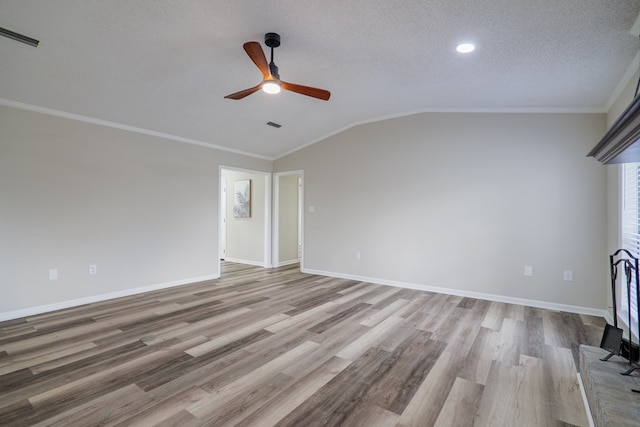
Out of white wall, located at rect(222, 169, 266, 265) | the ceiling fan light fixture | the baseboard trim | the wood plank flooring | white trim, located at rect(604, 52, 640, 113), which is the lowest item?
the wood plank flooring

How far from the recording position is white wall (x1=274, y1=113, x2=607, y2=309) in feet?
12.4

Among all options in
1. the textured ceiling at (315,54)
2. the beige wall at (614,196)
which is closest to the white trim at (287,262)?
the textured ceiling at (315,54)

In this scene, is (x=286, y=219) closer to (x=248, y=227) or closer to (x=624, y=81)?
(x=248, y=227)

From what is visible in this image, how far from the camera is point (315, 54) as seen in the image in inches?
120

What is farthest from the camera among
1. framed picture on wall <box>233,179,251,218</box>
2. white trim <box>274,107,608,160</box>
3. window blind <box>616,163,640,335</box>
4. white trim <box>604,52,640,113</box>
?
framed picture on wall <box>233,179,251,218</box>

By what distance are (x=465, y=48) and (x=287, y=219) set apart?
16.5 feet

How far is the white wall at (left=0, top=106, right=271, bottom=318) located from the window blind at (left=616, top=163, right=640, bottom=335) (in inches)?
222

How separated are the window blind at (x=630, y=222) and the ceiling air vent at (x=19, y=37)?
18.1ft

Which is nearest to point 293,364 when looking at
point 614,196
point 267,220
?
point 614,196

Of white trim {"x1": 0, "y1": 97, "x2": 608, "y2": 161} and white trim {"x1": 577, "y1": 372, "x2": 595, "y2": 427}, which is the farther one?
white trim {"x1": 0, "y1": 97, "x2": 608, "y2": 161}

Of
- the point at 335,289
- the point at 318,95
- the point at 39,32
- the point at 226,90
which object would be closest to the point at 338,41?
the point at 318,95

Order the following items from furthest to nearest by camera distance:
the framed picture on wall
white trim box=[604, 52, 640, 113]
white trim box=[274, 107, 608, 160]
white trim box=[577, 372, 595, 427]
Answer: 1. the framed picture on wall
2. white trim box=[274, 107, 608, 160]
3. white trim box=[604, 52, 640, 113]
4. white trim box=[577, 372, 595, 427]

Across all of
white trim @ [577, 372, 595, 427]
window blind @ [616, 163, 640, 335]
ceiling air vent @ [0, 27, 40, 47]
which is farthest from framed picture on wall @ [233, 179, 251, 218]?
window blind @ [616, 163, 640, 335]

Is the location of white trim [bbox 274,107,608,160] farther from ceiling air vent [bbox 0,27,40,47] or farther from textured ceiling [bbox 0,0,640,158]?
ceiling air vent [bbox 0,27,40,47]
